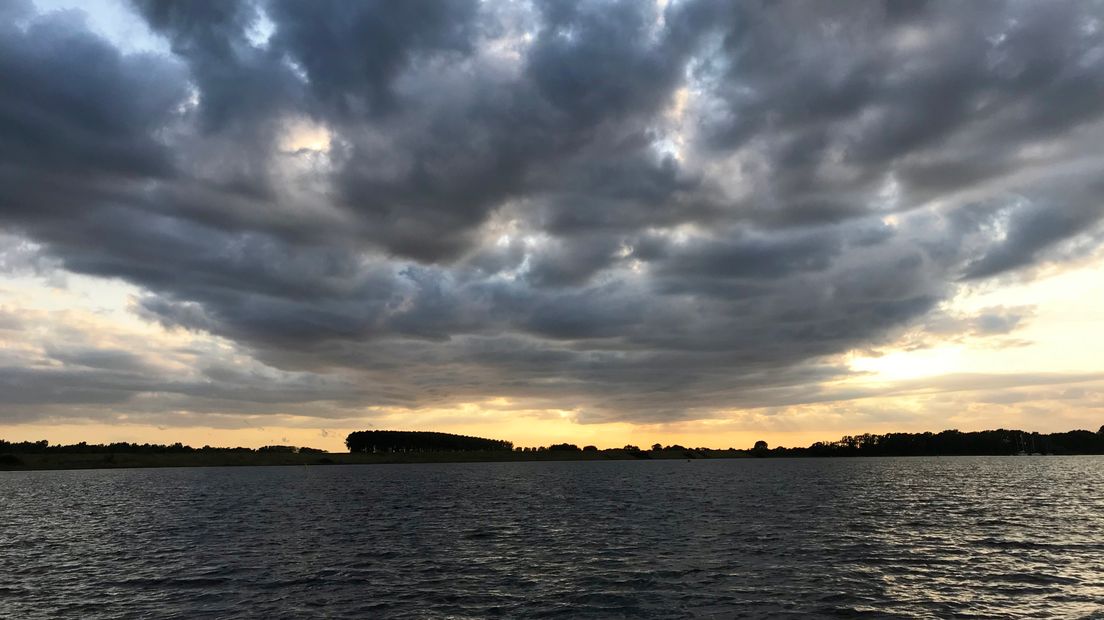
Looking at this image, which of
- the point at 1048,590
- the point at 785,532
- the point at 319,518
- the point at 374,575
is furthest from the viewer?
the point at 319,518

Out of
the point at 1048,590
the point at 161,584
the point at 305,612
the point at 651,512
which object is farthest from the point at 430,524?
the point at 1048,590

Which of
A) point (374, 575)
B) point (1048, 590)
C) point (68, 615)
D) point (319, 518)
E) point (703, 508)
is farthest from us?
point (703, 508)

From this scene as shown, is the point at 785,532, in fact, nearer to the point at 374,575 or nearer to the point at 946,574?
the point at 946,574

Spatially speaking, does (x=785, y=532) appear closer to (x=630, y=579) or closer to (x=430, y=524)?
(x=630, y=579)

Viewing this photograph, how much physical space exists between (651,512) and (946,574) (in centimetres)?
4916

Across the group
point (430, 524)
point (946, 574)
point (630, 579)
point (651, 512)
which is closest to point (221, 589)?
point (630, 579)

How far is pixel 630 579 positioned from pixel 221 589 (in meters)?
27.0

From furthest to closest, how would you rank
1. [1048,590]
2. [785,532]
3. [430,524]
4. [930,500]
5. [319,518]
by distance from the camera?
[930,500] < [319,518] < [430,524] < [785,532] < [1048,590]

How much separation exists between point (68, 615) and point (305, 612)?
12900 mm

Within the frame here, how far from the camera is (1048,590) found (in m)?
42.7

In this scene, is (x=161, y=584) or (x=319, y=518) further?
(x=319, y=518)

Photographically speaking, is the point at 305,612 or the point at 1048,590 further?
the point at 1048,590

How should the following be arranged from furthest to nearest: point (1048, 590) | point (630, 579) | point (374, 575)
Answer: point (374, 575) < point (630, 579) < point (1048, 590)

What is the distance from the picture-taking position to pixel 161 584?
47.3 meters
